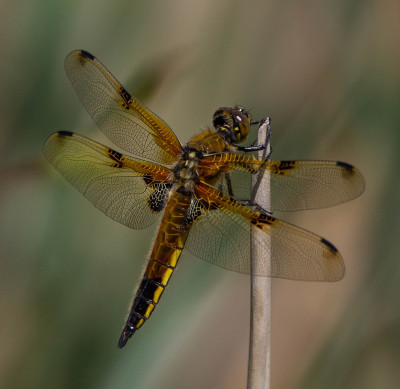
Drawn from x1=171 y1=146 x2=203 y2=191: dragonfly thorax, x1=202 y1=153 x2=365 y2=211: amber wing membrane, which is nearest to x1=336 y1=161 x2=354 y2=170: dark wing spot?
x1=202 y1=153 x2=365 y2=211: amber wing membrane

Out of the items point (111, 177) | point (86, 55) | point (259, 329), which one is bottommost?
point (259, 329)

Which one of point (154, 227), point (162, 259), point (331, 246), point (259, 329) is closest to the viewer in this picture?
point (259, 329)

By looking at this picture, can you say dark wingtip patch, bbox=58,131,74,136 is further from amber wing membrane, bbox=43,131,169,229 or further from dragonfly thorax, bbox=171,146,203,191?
dragonfly thorax, bbox=171,146,203,191

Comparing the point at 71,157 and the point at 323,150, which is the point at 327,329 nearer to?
the point at 323,150

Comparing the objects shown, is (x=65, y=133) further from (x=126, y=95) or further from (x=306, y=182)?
(x=306, y=182)

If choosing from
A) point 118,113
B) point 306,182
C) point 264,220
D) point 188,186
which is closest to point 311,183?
point 306,182

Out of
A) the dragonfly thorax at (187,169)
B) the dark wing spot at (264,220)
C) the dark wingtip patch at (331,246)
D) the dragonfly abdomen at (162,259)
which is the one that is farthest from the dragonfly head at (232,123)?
the dark wingtip patch at (331,246)

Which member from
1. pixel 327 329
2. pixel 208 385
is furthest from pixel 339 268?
pixel 208 385
